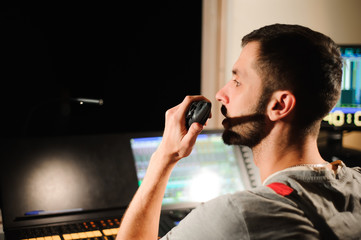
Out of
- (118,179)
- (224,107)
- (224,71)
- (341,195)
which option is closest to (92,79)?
(224,71)

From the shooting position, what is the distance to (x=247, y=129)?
983 mm

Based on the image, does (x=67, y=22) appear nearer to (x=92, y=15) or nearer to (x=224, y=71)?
(x=92, y=15)

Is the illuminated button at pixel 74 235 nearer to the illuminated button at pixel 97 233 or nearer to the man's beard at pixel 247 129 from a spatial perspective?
the illuminated button at pixel 97 233

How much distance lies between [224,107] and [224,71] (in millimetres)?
928

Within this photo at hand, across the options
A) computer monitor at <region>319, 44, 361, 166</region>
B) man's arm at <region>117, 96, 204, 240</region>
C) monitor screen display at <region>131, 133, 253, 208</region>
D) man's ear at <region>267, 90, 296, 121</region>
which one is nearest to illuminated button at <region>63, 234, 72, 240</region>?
man's arm at <region>117, 96, 204, 240</region>

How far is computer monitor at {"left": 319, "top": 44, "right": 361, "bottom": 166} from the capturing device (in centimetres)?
181

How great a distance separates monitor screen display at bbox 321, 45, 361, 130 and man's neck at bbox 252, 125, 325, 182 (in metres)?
0.92

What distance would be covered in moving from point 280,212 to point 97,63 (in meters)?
1.97

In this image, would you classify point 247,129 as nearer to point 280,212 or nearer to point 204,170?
point 280,212

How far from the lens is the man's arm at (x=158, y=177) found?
0.97m

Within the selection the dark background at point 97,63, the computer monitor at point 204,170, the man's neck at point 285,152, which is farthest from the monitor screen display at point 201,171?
the dark background at point 97,63

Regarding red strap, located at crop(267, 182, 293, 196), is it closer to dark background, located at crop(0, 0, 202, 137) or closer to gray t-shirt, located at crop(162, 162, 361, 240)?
gray t-shirt, located at crop(162, 162, 361, 240)

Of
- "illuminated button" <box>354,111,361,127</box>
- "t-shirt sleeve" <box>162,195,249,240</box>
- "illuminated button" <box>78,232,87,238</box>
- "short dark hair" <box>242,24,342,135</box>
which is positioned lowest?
"illuminated button" <box>78,232,87,238</box>

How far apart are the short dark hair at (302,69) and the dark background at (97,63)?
157 cm
